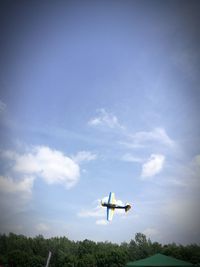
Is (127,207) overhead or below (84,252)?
overhead

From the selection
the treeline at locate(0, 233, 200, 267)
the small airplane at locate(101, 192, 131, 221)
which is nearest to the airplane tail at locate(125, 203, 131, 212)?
the small airplane at locate(101, 192, 131, 221)

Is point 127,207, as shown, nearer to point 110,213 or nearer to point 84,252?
point 110,213

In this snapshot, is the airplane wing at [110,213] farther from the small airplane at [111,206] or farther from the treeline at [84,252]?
the treeline at [84,252]

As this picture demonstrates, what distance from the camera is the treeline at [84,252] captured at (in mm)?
54938

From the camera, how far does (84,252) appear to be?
65000mm

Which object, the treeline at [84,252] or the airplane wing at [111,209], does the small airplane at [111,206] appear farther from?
the treeline at [84,252]

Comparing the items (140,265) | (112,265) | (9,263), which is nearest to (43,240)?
(9,263)

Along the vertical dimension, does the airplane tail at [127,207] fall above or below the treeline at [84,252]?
above

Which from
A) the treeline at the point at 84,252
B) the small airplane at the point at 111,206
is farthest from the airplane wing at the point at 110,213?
the treeline at the point at 84,252

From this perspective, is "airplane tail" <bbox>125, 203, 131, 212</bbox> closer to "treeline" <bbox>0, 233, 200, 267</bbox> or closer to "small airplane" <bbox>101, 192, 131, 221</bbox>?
"small airplane" <bbox>101, 192, 131, 221</bbox>

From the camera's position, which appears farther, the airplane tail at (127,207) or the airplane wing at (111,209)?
the airplane tail at (127,207)

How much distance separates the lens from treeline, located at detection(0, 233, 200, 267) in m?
54.9

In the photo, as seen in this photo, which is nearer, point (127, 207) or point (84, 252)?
point (127, 207)

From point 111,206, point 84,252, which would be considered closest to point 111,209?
point 111,206
